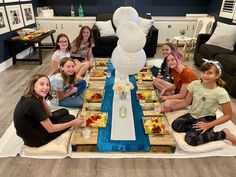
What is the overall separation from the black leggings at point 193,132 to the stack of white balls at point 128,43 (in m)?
0.67

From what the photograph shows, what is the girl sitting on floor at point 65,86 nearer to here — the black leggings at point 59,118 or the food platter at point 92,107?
the food platter at point 92,107

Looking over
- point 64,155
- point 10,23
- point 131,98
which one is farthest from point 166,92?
point 10,23

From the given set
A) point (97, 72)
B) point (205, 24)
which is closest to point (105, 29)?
point (97, 72)

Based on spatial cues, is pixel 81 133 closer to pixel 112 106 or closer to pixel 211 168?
pixel 112 106

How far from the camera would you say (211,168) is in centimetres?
180

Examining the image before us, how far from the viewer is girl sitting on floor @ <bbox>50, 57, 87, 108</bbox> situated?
95.6 inches

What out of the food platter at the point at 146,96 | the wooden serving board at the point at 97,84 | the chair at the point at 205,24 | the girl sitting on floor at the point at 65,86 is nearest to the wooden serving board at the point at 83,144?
the girl sitting on floor at the point at 65,86

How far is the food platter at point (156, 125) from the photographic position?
2030mm

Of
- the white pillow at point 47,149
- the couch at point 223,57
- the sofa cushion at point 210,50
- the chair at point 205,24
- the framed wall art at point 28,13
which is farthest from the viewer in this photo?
the chair at point 205,24

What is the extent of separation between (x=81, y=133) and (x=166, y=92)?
4.03 ft

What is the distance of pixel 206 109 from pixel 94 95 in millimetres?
1213

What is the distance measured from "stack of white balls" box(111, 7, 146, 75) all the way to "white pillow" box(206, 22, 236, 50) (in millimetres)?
2091

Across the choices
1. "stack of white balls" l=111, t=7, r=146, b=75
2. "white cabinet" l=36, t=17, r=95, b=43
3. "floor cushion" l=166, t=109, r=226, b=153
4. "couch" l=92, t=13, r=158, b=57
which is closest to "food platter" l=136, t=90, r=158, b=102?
"stack of white balls" l=111, t=7, r=146, b=75

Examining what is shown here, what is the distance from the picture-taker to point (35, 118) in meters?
1.72
